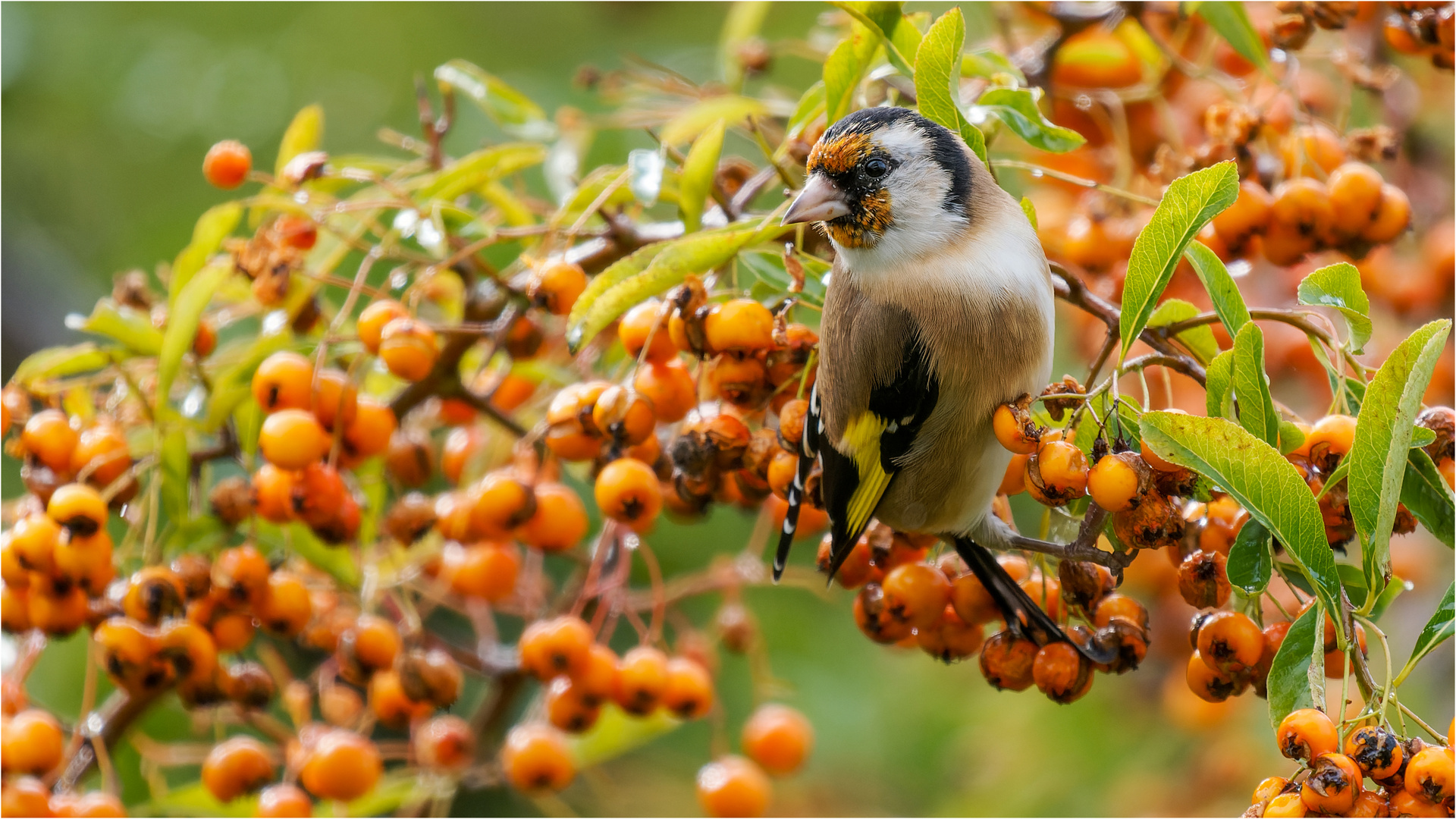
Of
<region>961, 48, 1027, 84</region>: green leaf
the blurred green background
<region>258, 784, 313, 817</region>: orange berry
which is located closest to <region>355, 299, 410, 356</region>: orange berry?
<region>258, 784, 313, 817</region>: orange berry

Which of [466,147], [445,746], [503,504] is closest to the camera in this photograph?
[503,504]

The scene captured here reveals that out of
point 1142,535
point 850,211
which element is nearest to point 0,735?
point 850,211

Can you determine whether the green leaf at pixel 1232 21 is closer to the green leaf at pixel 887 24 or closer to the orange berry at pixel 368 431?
the green leaf at pixel 887 24

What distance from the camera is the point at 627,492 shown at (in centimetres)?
194

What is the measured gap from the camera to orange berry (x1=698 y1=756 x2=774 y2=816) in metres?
2.54

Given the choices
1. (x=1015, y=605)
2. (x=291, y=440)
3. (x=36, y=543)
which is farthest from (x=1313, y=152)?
→ (x=36, y=543)

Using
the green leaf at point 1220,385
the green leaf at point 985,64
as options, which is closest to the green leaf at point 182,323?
the green leaf at point 985,64

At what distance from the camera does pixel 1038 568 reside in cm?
184

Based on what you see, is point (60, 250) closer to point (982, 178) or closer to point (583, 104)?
point (583, 104)

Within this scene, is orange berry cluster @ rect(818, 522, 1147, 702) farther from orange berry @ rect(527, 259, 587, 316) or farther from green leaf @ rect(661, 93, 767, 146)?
green leaf @ rect(661, 93, 767, 146)

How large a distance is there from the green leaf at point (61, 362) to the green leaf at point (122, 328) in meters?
0.04

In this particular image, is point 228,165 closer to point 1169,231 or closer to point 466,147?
point 1169,231

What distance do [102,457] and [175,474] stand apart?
13 centimetres

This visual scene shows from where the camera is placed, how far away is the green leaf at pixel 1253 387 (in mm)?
1322
